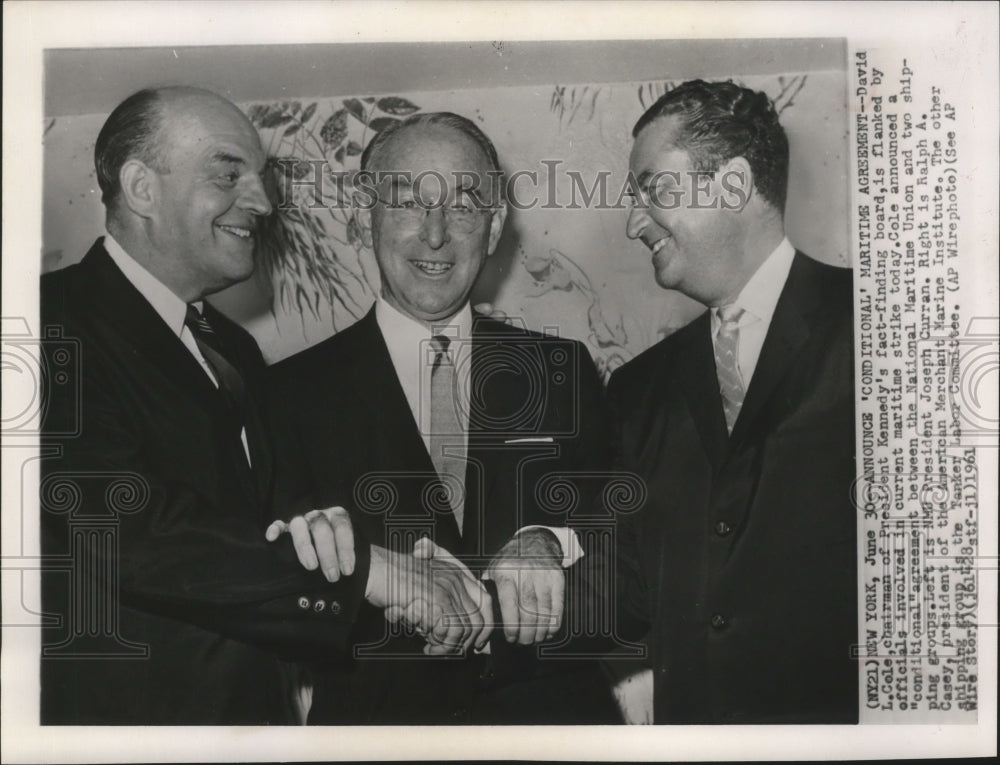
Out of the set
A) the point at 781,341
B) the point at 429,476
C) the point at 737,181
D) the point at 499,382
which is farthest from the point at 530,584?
the point at 737,181

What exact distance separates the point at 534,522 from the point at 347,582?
18.8 inches

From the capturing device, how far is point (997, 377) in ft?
7.45

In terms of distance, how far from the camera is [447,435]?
87.8 inches

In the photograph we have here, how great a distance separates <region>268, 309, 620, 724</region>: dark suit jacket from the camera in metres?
2.21

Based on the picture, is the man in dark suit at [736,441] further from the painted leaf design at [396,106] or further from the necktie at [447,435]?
the painted leaf design at [396,106]

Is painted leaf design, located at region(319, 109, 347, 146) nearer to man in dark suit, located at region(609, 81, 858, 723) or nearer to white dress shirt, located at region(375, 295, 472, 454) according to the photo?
white dress shirt, located at region(375, 295, 472, 454)

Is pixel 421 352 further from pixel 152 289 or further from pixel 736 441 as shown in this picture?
pixel 736 441

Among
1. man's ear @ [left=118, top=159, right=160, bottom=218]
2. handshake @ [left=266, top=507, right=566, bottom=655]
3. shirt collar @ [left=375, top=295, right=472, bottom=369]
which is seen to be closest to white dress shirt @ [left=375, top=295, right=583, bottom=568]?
shirt collar @ [left=375, top=295, right=472, bottom=369]

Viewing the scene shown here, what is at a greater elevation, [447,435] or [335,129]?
[335,129]

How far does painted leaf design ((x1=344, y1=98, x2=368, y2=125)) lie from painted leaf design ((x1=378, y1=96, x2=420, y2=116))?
46 millimetres

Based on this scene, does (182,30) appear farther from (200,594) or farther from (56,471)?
(200,594)

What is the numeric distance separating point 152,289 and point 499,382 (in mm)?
893

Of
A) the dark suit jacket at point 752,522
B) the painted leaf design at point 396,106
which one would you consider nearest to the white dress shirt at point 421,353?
the dark suit jacket at point 752,522

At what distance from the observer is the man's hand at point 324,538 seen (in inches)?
85.4
